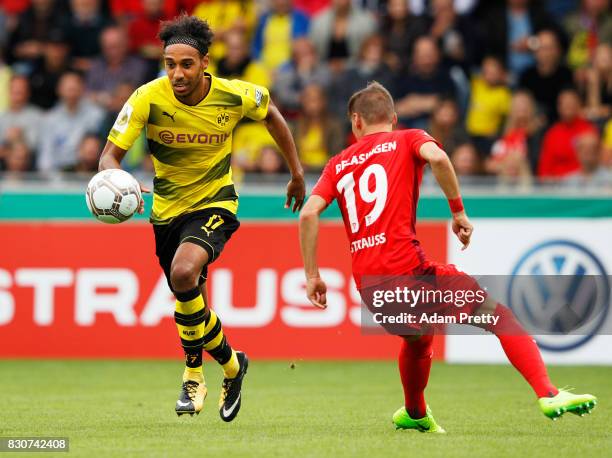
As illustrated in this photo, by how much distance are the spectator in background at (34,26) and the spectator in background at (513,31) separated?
580cm

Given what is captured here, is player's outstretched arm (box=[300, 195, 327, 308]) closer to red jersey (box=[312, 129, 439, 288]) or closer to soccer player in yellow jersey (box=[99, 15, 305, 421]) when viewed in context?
red jersey (box=[312, 129, 439, 288])

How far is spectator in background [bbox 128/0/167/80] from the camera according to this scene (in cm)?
1642

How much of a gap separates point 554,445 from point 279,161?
7978mm

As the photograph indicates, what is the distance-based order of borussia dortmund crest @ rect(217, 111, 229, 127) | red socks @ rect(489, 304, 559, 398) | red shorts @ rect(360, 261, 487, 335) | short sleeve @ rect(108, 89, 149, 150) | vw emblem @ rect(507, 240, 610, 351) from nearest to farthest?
red socks @ rect(489, 304, 559, 398) → red shorts @ rect(360, 261, 487, 335) → short sleeve @ rect(108, 89, 149, 150) → borussia dortmund crest @ rect(217, 111, 229, 127) → vw emblem @ rect(507, 240, 610, 351)

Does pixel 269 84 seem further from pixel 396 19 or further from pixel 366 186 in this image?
pixel 366 186

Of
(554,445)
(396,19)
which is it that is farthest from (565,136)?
(554,445)

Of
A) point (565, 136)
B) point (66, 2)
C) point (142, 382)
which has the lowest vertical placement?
point (142, 382)

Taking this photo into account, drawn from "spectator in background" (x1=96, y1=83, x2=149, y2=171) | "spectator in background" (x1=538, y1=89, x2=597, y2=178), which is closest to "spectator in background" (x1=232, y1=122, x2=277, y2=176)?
"spectator in background" (x1=96, y1=83, x2=149, y2=171)

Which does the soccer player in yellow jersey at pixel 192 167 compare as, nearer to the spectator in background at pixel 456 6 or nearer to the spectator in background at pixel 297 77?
the spectator in background at pixel 297 77

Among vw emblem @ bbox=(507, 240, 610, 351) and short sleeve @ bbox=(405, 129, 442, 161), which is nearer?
short sleeve @ bbox=(405, 129, 442, 161)

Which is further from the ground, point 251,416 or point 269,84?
point 269,84

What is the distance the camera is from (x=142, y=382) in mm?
10930

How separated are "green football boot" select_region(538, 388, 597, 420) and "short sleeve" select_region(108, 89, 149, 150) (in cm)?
298

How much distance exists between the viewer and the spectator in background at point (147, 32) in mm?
16422
